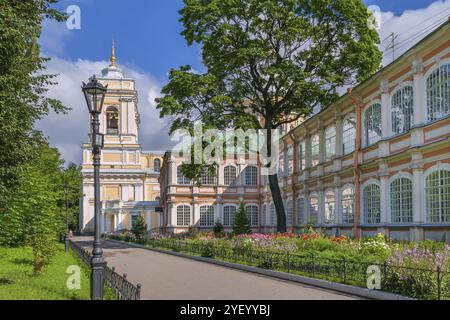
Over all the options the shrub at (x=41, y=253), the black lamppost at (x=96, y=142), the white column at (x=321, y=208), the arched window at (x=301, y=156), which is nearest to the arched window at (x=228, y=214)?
the arched window at (x=301, y=156)

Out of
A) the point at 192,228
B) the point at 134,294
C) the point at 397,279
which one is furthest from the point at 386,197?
the point at 192,228

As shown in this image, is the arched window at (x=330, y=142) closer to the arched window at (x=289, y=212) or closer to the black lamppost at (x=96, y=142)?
the arched window at (x=289, y=212)

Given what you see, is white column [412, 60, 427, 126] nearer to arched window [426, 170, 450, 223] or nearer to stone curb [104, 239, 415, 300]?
arched window [426, 170, 450, 223]

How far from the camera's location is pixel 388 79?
22.3m

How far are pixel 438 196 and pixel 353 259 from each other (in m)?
6.44

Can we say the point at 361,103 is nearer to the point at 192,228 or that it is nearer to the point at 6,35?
the point at 6,35

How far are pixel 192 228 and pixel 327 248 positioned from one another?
27.4 meters

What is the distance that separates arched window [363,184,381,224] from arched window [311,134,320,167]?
7027 mm

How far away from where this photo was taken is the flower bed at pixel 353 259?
1086 centimetres

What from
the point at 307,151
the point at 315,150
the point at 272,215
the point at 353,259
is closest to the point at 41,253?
the point at 353,259

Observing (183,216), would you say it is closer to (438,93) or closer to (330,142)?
(330,142)

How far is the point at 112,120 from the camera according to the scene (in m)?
69.6

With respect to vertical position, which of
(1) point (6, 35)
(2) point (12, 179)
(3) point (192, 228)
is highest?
(1) point (6, 35)

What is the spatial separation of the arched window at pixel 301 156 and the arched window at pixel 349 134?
674cm
